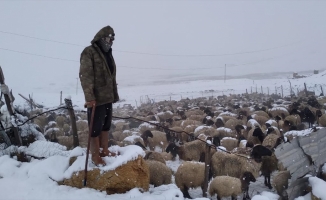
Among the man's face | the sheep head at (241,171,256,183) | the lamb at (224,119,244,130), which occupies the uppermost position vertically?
the man's face

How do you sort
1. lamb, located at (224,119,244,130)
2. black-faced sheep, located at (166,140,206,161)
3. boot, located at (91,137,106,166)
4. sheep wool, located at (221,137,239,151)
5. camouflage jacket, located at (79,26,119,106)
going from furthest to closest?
1. lamb, located at (224,119,244,130)
2. sheep wool, located at (221,137,239,151)
3. black-faced sheep, located at (166,140,206,161)
4. boot, located at (91,137,106,166)
5. camouflage jacket, located at (79,26,119,106)

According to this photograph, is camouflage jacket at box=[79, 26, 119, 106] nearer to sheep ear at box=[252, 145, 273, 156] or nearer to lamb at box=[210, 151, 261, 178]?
lamb at box=[210, 151, 261, 178]

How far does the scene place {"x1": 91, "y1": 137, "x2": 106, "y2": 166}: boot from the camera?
4285 millimetres

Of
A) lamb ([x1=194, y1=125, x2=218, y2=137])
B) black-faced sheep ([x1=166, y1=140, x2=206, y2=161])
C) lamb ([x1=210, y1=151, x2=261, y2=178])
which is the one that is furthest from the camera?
lamb ([x1=194, y1=125, x2=218, y2=137])

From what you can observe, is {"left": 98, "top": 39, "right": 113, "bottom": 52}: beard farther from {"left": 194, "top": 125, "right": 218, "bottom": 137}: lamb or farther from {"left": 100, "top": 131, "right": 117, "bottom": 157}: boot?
{"left": 194, "top": 125, "right": 218, "bottom": 137}: lamb

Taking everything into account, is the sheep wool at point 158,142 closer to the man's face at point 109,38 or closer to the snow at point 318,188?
the snow at point 318,188

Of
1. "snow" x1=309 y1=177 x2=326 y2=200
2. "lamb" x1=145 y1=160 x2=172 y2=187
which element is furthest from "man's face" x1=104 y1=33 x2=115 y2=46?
"snow" x1=309 y1=177 x2=326 y2=200

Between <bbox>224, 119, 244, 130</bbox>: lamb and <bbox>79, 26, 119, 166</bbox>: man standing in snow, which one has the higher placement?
<bbox>79, 26, 119, 166</bbox>: man standing in snow

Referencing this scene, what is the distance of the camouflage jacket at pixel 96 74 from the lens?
408cm

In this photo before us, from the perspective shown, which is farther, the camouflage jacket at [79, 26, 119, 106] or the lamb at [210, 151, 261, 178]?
the lamb at [210, 151, 261, 178]

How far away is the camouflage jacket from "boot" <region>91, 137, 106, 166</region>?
0.51 meters

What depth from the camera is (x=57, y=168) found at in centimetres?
461

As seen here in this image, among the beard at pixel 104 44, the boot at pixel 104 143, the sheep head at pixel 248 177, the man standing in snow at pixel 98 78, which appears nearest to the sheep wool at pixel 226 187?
the sheep head at pixel 248 177

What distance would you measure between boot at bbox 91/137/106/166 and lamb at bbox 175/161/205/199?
3.43 meters
